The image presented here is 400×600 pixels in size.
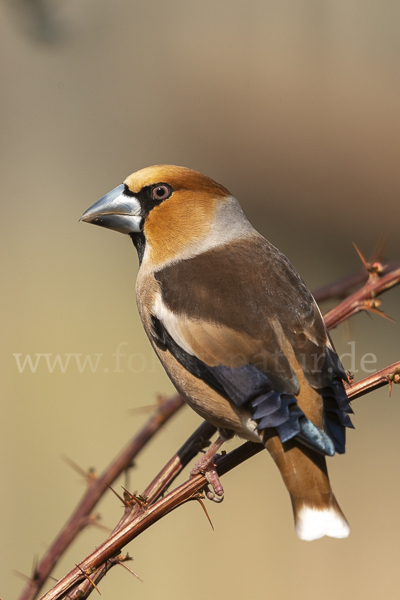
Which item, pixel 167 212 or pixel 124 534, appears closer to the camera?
pixel 124 534

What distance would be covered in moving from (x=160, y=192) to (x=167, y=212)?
90 millimetres

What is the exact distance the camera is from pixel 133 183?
250 centimetres

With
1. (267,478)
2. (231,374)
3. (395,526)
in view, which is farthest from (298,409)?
(395,526)

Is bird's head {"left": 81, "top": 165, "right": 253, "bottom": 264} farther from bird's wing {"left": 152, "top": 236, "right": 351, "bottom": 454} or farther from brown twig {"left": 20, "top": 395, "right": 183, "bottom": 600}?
brown twig {"left": 20, "top": 395, "right": 183, "bottom": 600}

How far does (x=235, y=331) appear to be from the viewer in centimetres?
197

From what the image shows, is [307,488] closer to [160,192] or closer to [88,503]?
[88,503]

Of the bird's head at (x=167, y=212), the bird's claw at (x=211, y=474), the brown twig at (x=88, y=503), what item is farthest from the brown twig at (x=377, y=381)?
the bird's head at (x=167, y=212)

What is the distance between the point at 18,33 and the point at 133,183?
731mm

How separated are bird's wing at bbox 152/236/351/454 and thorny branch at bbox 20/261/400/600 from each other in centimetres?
10

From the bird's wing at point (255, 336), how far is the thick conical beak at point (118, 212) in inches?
12.3

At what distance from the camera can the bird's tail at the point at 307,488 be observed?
1753mm

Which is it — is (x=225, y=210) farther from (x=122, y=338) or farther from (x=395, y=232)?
(x=395, y=232)

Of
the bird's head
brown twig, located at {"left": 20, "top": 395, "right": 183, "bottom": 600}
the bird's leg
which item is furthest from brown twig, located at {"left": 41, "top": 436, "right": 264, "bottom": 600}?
the bird's head

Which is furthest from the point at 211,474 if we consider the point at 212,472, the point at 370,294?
the point at 370,294
